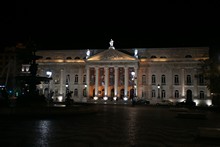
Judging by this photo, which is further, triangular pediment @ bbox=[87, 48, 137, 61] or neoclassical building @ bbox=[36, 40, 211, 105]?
triangular pediment @ bbox=[87, 48, 137, 61]

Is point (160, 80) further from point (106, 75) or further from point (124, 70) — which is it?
point (106, 75)

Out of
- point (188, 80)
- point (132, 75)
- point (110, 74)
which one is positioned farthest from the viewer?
point (110, 74)

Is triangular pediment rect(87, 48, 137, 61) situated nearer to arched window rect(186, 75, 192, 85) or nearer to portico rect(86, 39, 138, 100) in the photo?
portico rect(86, 39, 138, 100)

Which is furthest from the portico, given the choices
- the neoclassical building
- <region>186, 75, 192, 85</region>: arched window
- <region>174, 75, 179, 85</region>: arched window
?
<region>186, 75, 192, 85</region>: arched window

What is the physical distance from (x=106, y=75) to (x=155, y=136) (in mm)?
58025

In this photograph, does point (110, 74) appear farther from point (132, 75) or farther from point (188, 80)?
point (188, 80)

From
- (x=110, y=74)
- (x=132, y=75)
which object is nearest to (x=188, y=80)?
(x=132, y=75)

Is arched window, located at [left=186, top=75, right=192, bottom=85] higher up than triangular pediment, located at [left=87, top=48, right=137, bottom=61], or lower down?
lower down

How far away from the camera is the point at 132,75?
217ft

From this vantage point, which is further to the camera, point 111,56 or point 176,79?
point 111,56

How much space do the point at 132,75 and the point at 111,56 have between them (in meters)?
8.77

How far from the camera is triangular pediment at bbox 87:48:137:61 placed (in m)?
69.8

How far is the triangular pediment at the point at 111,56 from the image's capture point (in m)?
69.8

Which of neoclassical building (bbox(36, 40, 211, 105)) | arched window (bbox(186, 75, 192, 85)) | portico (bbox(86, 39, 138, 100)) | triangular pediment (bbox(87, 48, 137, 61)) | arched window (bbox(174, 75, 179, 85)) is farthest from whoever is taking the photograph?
triangular pediment (bbox(87, 48, 137, 61))
